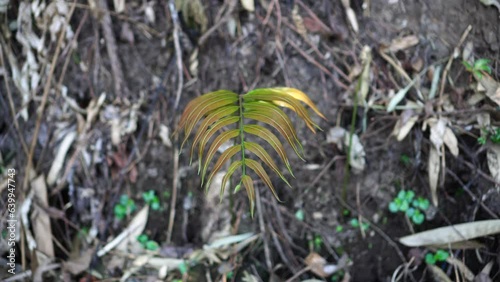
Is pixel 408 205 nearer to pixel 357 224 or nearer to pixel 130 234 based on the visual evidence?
pixel 357 224

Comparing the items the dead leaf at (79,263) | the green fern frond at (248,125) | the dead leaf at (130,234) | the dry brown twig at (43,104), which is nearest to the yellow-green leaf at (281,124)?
the green fern frond at (248,125)

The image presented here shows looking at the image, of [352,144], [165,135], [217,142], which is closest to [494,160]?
[352,144]

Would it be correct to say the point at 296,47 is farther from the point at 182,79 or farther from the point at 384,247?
the point at 384,247

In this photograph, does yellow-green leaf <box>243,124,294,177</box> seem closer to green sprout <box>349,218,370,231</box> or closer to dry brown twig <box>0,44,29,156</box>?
green sprout <box>349,218,370,231</box>

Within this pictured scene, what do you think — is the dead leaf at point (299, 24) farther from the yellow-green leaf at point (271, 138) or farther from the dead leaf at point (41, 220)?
the dead leaf at point (41, 220)

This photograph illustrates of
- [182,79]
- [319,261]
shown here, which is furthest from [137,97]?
[319,261]

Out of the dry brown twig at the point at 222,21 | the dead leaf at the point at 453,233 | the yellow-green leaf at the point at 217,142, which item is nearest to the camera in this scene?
the yellow-green leaf at the point at 217,142
